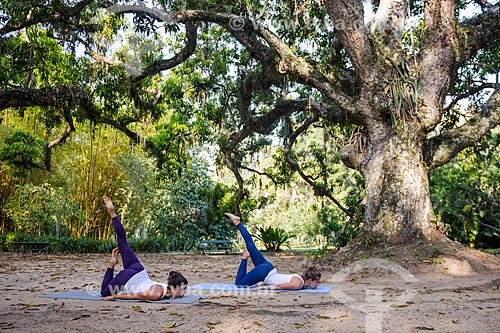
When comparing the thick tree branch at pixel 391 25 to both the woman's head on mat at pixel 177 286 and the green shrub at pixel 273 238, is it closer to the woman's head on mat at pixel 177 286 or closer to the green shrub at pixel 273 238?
the woman's head on mat at pixel 177 286

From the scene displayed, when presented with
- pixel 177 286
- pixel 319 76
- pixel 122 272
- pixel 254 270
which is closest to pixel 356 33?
pixel 319 76

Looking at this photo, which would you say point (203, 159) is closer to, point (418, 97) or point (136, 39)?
point (136, 39)

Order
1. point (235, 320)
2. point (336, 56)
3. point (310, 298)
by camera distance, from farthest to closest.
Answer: point (336, 56)
point (310, 298)
point (235, 320)

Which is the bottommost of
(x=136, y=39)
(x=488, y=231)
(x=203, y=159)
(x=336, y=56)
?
(x=488, y=231)

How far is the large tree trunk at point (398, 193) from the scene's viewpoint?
28.2 ft

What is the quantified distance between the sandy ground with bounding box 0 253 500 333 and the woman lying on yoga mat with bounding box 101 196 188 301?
0.67ft

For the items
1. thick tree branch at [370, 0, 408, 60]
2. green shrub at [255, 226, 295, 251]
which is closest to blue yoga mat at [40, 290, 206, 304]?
thick tree branch at [370, 0, 408, 60]

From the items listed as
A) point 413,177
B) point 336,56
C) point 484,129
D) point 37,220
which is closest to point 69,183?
point 37,220

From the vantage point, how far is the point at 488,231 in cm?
1378

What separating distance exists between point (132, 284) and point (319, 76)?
225 inches

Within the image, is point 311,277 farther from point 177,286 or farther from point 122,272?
point 122,272

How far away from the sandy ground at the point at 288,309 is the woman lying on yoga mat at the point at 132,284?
8.0 inches

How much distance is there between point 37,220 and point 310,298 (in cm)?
1143

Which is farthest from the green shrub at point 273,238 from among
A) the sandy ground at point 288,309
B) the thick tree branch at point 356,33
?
the sandy ground at point 288,309
